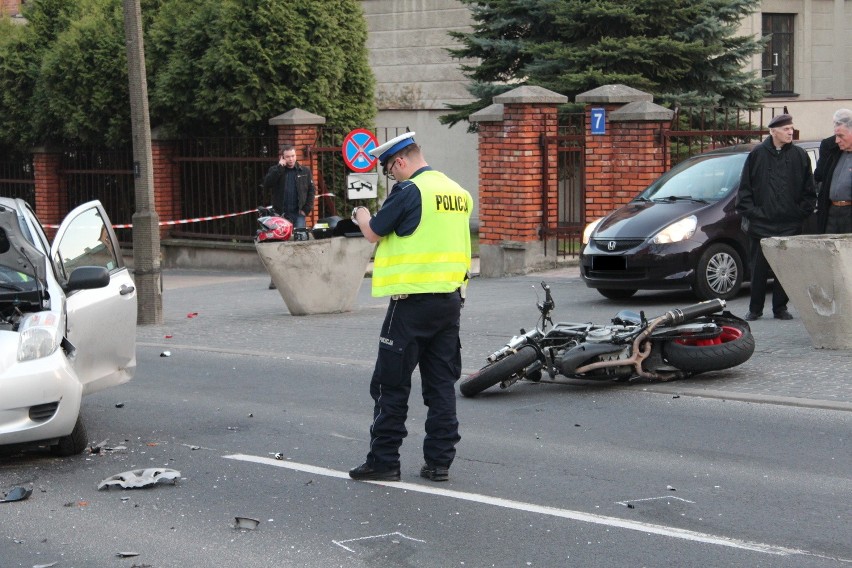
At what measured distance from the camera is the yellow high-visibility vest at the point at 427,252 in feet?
22.5

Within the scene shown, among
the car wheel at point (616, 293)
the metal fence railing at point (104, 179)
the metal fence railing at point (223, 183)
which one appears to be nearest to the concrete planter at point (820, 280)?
the car wheel at point (616, 293)

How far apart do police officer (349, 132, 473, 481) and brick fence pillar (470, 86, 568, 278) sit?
37.5 feet

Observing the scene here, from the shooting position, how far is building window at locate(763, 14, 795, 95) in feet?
104

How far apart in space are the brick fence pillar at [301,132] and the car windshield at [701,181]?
741cm

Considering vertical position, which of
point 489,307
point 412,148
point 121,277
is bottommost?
point 489,307

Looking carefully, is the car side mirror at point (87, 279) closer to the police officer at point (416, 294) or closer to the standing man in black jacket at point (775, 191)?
the police officer at point (416, 294)

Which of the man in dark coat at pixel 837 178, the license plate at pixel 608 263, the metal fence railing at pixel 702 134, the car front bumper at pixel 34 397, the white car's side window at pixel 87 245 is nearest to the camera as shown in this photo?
the car front bumper at pixel 34 397

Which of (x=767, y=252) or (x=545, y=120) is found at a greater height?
(x=545, y=120)

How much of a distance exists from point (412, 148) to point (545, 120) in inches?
463

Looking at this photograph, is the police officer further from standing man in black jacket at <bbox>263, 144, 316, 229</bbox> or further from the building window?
the building window

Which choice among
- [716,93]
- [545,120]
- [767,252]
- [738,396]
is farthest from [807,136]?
[738,396]

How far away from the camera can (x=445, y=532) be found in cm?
607

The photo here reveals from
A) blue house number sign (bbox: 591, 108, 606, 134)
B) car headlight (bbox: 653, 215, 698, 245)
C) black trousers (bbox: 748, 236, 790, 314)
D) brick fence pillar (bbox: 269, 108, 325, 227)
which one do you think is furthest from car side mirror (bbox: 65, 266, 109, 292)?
brick fence pillar (bbox: 269, 108, 325, 227)

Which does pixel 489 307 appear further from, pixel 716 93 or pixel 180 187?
pixel 180 187
